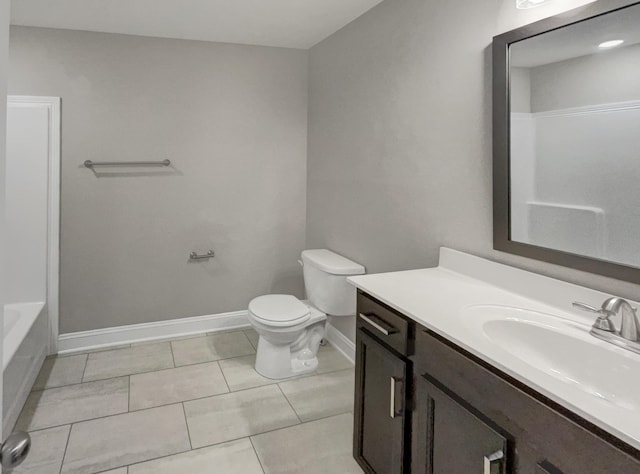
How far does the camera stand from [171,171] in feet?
10.7

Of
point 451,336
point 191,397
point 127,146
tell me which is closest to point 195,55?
point 127,146

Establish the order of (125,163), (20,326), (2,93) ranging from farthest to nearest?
(125,163) < (20,326) < (2,93)

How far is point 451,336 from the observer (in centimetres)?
125

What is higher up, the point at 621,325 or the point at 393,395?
the point at 621,325

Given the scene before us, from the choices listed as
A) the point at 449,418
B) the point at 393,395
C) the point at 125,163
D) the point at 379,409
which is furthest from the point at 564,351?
the point at 125,163

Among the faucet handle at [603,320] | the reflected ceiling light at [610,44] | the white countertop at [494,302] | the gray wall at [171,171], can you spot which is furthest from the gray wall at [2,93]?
the gray wall at [171,171]

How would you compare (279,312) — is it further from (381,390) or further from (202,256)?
(381,390)

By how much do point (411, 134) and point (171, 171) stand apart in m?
1.89

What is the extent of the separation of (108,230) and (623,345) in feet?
10.1

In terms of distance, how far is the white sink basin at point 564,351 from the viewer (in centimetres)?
113

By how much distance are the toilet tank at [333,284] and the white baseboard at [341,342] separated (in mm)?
323

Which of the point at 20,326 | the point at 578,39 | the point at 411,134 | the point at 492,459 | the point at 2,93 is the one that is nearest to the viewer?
the point at 2,93

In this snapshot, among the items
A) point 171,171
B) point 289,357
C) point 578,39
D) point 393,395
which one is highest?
point 578,39

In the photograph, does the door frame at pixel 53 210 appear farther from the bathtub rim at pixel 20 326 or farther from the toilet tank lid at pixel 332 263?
the toilet tank lid at pixel 332 263
